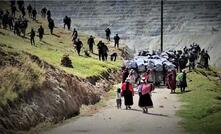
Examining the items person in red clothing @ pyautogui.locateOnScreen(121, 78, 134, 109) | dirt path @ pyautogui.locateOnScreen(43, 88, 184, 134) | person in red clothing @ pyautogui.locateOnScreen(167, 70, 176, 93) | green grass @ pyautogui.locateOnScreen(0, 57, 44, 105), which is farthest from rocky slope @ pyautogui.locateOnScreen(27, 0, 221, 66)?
green grass @ pyautogui.locateOnScreen(0, 57, 44, 105)

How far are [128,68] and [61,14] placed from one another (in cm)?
5982

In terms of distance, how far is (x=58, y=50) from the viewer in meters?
42.9

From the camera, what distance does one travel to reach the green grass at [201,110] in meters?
18.2

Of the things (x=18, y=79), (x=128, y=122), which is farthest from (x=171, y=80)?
(x=18, y=79)

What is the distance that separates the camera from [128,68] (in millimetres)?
35031

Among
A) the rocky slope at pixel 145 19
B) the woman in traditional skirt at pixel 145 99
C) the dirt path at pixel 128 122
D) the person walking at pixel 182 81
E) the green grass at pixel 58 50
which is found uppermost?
the rocky slope at pixel 145 19

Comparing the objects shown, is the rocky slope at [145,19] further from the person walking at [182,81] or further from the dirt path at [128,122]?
the dirt path at [128,122]

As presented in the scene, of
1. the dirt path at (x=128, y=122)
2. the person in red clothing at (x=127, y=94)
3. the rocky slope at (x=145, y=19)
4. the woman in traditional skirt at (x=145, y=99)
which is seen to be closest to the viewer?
the dirt path at (x=128, y=122)

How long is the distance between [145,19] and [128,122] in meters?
74.9

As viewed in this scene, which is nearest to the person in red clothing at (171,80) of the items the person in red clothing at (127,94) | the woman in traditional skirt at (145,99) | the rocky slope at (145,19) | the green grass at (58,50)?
the green grass at (58,50)

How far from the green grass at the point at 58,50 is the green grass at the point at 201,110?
19.7 feet

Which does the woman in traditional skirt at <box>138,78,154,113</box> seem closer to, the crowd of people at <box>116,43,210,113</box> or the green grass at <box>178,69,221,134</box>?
the crowd of people at <box>116,43,210,113</box>

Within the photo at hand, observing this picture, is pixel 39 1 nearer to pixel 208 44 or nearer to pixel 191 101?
pixel 208 44

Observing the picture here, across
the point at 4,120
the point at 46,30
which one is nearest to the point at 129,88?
the point at 4,120
